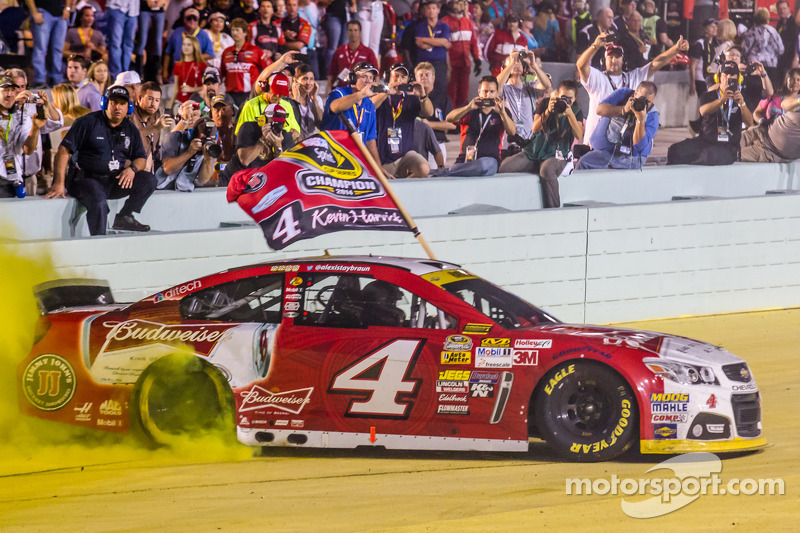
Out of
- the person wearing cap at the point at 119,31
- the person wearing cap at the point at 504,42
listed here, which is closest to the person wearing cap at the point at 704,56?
the person wearing cap at the point at 504,42

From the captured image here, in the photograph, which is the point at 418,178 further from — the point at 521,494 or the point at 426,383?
the point at 521,494

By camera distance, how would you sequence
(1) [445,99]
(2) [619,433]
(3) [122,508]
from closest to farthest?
(3) [122,508] < (2) [619,433] < (1) [445,99]

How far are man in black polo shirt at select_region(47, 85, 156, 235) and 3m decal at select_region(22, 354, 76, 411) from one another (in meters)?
3.38

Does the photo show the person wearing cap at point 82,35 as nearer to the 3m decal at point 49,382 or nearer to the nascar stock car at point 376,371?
the nascar stock car at point 376,371

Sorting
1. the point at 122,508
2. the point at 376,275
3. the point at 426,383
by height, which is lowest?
the point at 122,508

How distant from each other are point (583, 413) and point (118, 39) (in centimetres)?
920

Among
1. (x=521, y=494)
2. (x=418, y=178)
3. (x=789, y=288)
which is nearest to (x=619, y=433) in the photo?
(x=521, y=494)

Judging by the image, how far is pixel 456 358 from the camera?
7.18m

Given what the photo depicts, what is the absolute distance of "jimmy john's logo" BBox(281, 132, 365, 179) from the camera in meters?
9.40

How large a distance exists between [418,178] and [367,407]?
6.30 metres

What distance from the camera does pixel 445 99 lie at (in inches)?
615

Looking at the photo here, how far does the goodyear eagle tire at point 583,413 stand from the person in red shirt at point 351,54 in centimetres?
876

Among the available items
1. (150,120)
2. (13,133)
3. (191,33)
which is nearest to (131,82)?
(150,120)

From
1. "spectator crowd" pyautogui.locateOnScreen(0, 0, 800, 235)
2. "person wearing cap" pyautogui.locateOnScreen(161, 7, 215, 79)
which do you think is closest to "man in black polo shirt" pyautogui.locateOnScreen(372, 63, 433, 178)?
"spectator crowd" pyautogui.locateOnScreen(0, 0, 800, 235)
